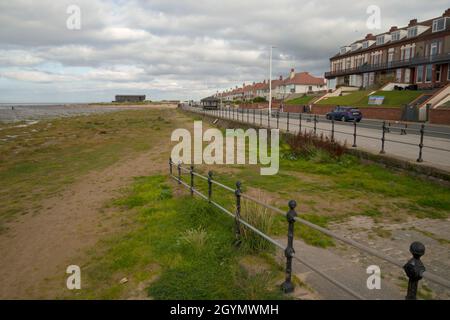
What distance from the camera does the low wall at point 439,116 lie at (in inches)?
1117

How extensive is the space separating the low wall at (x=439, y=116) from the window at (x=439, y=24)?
25431 millimetres

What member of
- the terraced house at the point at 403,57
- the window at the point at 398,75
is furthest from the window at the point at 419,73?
the window at the point at 398,75

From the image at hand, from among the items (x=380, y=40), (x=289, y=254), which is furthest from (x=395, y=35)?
(x=289, y=254)

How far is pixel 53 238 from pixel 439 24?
189 feet

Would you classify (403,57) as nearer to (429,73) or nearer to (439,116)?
(429,73)

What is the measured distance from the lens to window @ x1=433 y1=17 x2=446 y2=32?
46719 mm

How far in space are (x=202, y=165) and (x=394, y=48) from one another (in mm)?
56038

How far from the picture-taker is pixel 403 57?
53938 mm

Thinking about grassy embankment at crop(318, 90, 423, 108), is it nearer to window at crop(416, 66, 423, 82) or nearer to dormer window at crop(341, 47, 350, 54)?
window at crop(416, 66, 423, 82)

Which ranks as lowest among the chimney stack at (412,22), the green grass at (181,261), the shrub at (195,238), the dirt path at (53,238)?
the dirt path at (53,238)

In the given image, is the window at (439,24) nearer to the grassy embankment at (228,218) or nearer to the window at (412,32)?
the window at (412,32)

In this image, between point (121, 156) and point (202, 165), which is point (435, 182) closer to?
point (202, 165)

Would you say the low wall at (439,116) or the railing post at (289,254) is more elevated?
the low wall at (439,116)
